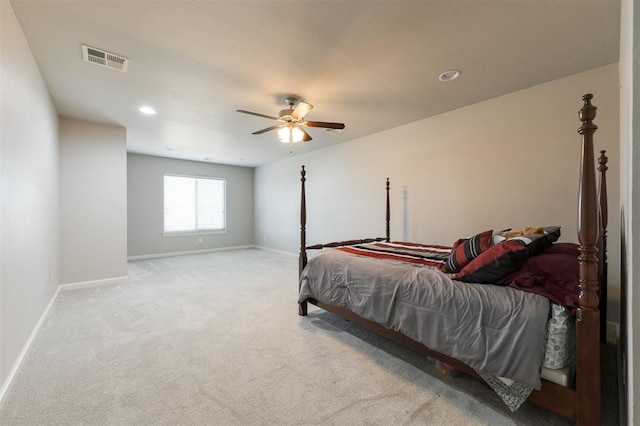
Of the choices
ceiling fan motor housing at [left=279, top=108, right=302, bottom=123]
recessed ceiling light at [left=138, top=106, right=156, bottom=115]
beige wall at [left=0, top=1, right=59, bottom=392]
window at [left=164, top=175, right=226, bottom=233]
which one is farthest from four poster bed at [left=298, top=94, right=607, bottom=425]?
window at [left=164, top=175, right=226, bottom=233]

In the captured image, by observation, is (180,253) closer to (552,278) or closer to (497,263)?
(497,263)

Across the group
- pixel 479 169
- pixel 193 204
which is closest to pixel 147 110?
pixel 193 204

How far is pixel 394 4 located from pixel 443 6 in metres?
0.34

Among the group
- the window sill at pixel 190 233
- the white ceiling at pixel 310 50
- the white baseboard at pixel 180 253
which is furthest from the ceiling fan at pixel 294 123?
the white baseboard at pixel 180 253

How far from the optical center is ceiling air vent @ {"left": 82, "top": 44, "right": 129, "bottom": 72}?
2.40 metres

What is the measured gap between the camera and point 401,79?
2.94 m

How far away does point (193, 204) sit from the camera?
24.8 feet

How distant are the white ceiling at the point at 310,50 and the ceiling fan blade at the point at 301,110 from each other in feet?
0.79

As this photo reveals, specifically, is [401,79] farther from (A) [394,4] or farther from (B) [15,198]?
(B) [15,198]

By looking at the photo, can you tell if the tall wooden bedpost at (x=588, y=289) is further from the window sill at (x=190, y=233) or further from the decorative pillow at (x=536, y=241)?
the window sill at (x=190, y=233)

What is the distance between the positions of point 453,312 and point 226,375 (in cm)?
165

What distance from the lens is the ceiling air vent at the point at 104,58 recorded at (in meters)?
2.40

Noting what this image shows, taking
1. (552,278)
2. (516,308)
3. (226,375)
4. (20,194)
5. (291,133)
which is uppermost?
(291,133)

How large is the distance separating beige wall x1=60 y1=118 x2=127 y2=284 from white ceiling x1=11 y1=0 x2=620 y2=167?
1.72 feet
